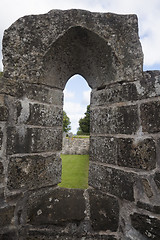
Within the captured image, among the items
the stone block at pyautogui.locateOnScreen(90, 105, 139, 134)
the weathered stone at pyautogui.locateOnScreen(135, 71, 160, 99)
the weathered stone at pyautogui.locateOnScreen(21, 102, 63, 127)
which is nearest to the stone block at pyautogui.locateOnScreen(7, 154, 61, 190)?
the weathered stone at pyautogui.locateOnScreen(21, 102, 63, 127)

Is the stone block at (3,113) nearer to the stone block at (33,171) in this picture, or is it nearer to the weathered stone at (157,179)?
the stone block at (33,171)

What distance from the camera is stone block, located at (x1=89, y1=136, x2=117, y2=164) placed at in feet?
4.84

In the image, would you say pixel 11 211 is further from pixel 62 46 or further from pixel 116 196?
pixel 62 46

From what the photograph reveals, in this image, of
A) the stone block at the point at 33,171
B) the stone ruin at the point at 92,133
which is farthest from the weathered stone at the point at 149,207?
the stone block at the point at 33,171

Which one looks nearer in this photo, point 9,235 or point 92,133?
point 9,235

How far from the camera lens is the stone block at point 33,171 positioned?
1363 mm

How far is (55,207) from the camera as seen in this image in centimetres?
144

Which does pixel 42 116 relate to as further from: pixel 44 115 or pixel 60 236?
pixel 60 236

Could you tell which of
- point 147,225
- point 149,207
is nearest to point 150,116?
point 149,207

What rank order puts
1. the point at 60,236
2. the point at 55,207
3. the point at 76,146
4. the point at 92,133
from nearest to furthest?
the point at 60,236 → the point at 55,207 → the point at 92,133 → the point at 76,146

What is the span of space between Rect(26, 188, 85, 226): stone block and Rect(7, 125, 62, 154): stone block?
1.58 ft

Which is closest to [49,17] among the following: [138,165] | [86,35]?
[86,35]

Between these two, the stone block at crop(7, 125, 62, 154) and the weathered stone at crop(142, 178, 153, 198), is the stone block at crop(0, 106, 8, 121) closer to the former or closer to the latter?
the stone block at crop(7, 125, 62, 154)

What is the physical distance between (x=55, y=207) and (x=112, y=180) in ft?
2.09
